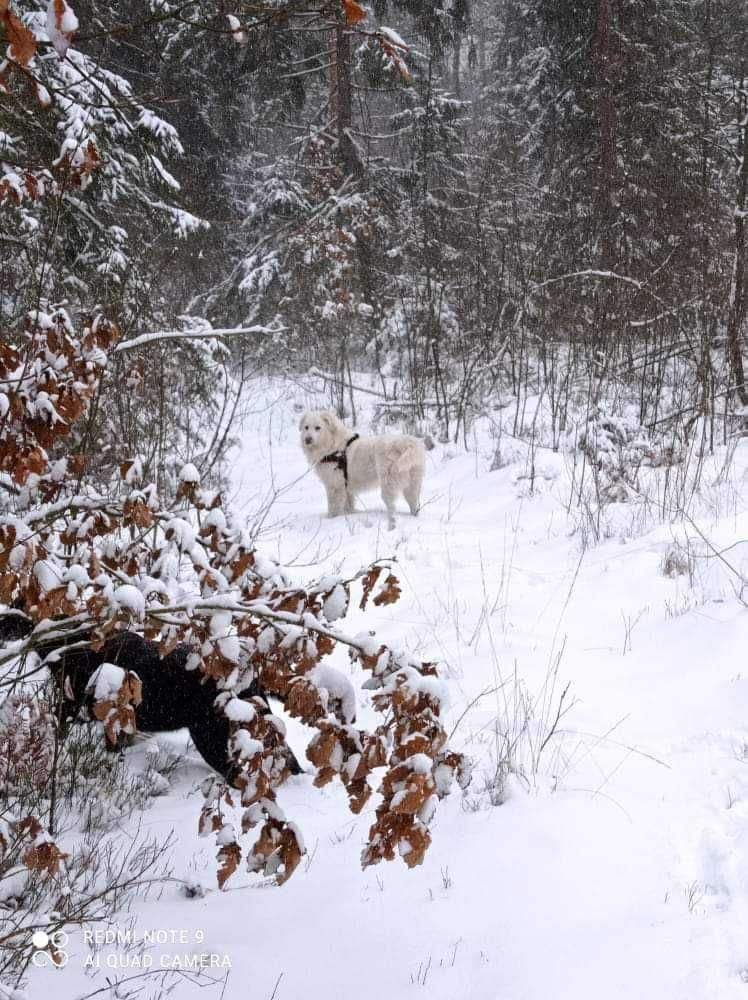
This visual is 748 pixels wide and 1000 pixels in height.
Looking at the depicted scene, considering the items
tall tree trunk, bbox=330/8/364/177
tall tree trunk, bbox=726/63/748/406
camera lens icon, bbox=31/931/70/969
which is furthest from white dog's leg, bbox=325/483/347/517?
tall tree trunk, bbox=330/8/364/177

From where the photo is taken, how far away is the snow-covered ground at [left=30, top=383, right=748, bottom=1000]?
2041 millimetres

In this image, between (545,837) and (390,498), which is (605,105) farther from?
(545,837)

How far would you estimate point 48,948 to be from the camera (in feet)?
5.66

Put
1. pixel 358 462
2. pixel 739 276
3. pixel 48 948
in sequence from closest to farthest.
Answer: pixel 48 948, pixel 739 276, pixel 358 462

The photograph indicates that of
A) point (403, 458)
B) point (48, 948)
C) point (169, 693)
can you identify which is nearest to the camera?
point (48, 948)

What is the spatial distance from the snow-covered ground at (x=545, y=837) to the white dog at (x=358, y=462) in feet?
9.07

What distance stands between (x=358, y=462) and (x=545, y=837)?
593cm

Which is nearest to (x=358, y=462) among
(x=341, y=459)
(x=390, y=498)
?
(x=341, y=459)

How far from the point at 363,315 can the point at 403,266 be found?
209 cm

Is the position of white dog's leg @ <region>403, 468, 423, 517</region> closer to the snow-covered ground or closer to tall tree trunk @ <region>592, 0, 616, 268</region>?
→ the snow-covered ground

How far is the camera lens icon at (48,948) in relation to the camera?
163 centimetres

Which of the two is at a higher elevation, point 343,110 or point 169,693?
point 343,110

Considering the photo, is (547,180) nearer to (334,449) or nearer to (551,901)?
(334,449)

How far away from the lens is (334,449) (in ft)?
28.2
